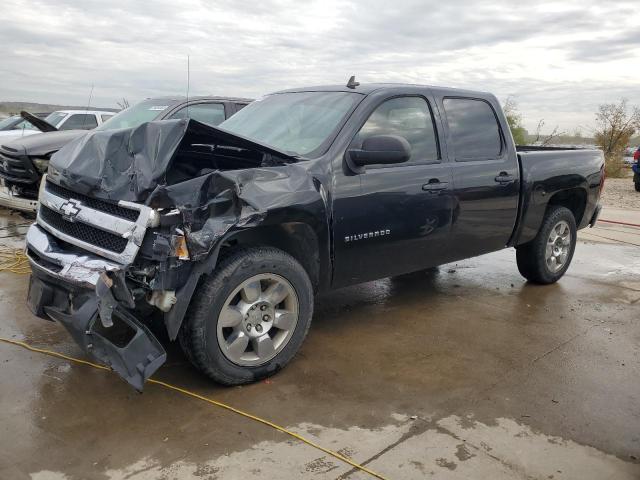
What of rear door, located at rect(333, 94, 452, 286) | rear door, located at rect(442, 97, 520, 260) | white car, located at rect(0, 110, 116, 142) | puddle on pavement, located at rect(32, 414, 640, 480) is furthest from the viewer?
white car, located at rect(0, 110, 116, 142)

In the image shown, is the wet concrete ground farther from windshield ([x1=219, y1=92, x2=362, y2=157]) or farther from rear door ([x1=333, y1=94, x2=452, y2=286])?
windshield ([x1=219, y1=92, x2=362, y2=157])

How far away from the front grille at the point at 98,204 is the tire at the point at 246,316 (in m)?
0.56

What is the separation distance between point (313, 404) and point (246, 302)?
29.2 inches

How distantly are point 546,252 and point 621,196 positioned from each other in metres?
12.6

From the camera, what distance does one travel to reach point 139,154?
337 cm

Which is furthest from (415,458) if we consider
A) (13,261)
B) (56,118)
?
(56,118)

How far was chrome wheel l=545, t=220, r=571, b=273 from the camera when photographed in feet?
20.0

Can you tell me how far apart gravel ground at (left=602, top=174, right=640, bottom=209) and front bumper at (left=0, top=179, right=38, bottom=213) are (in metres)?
13.1

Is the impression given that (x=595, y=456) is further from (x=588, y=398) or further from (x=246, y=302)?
→ (x=246, y=302)

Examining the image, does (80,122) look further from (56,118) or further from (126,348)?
(126,348)

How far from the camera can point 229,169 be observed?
369cm

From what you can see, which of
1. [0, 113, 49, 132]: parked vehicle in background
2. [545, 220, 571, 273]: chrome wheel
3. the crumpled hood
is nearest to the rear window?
[545, 220, 571, 273]: chrome wheel

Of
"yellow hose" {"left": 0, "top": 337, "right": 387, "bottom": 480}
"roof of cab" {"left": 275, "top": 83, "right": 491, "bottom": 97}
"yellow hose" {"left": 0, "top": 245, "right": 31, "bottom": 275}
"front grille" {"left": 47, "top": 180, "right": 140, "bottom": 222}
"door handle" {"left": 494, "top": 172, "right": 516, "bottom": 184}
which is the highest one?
"roof of cab" {"left": 275, "top": 83, "right": 491, "bottom": 97}

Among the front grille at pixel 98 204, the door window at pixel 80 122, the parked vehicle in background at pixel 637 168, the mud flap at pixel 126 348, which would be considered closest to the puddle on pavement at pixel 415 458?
the mud flap at pixel 126 348
